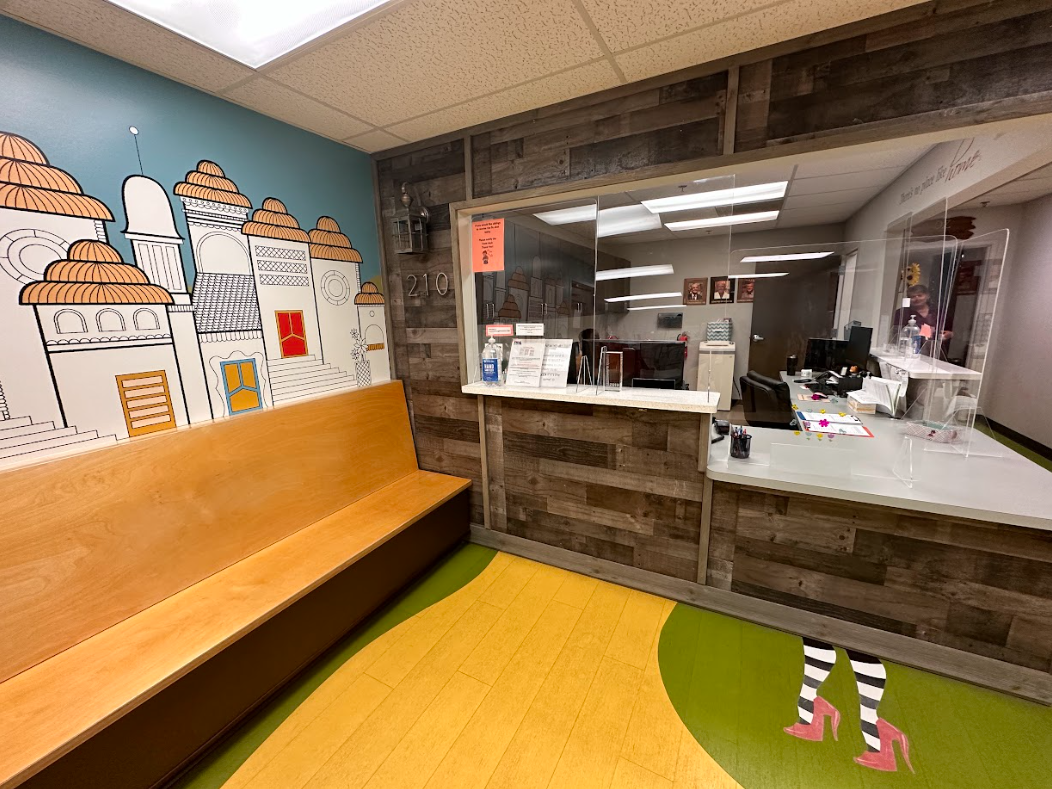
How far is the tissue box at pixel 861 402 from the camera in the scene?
271 cm

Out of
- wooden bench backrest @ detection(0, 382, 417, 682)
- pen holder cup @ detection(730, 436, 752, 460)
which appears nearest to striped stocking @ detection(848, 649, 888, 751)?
pen holder cup @ detection(730, 436, 752, 460)

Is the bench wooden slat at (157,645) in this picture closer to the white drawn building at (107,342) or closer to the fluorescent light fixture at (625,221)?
A: the white drawn building at (107,342)

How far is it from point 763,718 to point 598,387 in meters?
1.55

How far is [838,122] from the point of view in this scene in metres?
1.52

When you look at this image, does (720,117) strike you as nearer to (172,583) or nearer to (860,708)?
(860,708)

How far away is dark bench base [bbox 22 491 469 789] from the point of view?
3.75ft

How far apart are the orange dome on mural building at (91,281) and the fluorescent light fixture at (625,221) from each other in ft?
6.81

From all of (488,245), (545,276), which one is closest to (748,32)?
(545,276)

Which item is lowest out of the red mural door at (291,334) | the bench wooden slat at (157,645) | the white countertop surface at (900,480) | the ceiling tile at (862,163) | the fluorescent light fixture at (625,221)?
the bench wooden slat at (157,645)

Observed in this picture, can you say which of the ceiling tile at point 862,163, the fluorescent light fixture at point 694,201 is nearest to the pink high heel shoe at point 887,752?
the fluorescent light fixture at point 694,201

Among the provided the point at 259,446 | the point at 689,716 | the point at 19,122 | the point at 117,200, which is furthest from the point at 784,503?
the point at 19,122

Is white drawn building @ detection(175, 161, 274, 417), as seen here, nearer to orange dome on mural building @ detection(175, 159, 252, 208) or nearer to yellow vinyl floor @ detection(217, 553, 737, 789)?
orange dome on mural building @ detection(175, 159, 252, 208)

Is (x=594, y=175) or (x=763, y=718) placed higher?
(x=594, y=175)

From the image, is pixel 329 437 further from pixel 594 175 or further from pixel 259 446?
pixel 594 175
